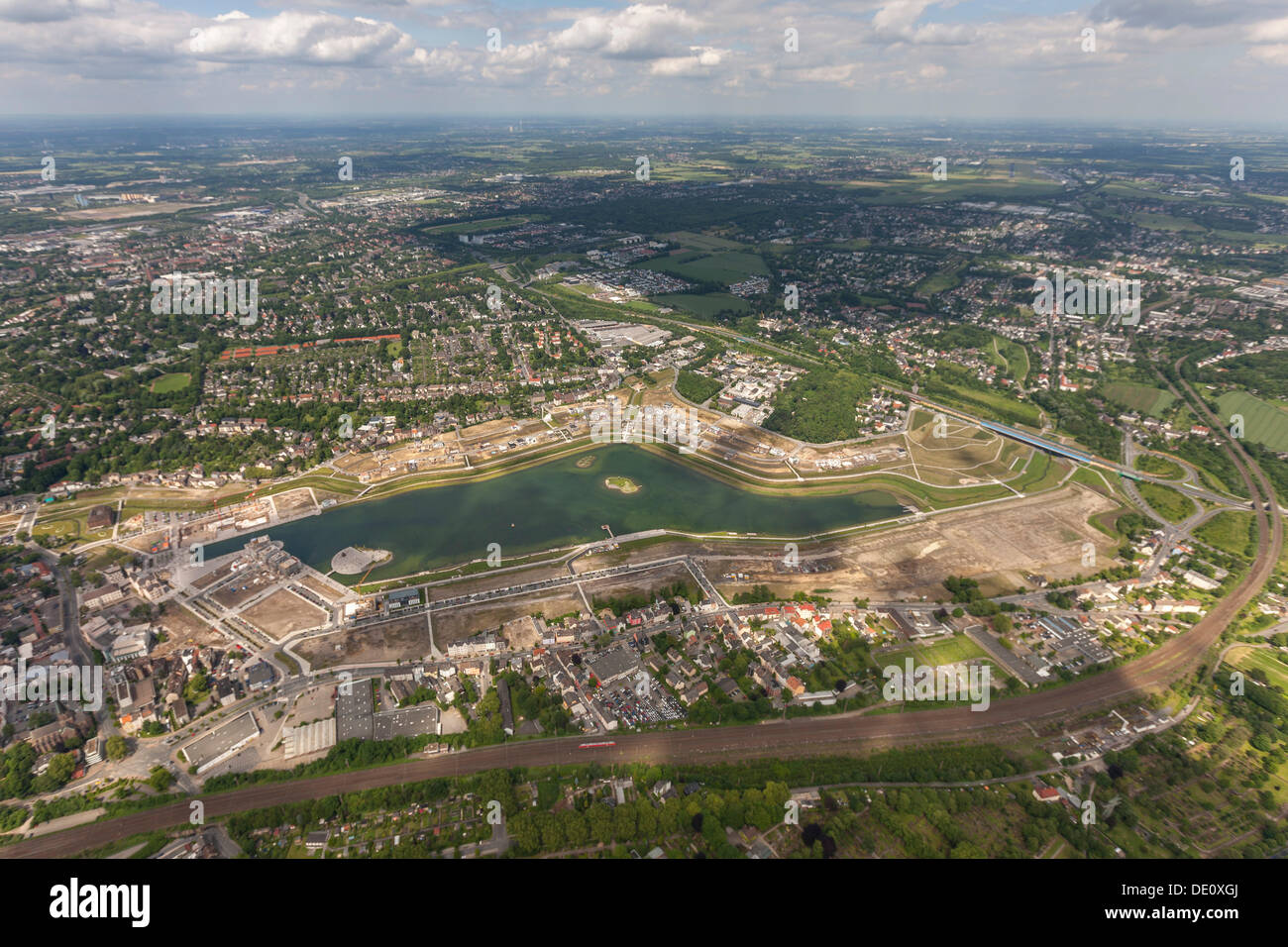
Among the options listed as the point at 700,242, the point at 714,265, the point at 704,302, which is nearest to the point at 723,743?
the point at 704,302

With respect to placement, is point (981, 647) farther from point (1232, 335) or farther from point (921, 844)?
point (1232, 335)

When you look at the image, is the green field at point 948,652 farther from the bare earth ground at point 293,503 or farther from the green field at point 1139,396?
the green field at point 1139,396

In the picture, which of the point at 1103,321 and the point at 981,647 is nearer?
the point at 981,647

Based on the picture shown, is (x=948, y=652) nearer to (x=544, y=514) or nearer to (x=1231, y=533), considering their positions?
(x=1231, y=533)

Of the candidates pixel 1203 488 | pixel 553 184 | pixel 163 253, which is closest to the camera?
pixel 1203 488

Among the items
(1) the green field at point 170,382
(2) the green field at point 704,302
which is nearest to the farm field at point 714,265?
(2) the green field at point 704,302
